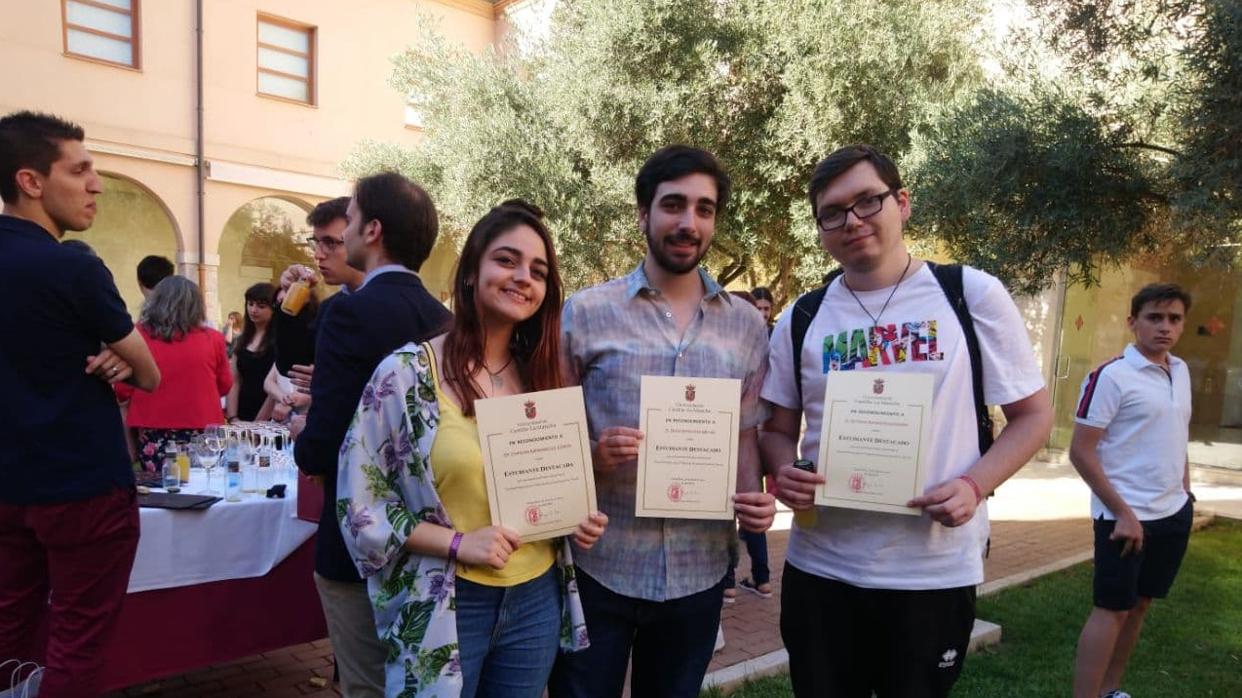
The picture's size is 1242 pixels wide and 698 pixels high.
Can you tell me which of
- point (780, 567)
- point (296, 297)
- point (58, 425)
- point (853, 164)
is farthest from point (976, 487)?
point (780, 567)

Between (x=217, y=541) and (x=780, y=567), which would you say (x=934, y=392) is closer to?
(x=217, y=541)

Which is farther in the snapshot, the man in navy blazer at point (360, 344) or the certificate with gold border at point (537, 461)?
the man in navy blazer at point (360, 344)

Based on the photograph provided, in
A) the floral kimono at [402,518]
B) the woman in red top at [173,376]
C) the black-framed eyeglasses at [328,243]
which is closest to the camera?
the floral kimono at [402,518]

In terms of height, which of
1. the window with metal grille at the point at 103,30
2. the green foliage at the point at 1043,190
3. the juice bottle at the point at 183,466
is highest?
the window with metal grille at the point at 103,30

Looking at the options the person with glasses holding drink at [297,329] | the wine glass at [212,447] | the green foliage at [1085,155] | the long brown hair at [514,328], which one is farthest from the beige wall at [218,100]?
the long brown hair at [514,328]

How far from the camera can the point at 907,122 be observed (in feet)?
34.0

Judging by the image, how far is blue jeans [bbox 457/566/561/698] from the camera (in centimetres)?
194

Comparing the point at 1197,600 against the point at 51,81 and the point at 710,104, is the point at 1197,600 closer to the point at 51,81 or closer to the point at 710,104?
the point at 710,104

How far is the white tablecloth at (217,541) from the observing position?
10.3 ft

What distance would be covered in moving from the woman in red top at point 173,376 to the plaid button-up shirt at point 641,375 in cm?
323

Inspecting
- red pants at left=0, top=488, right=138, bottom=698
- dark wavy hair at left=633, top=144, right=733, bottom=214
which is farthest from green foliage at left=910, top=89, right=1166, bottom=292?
red pants at left=0, top=488, right=138, bottom=698

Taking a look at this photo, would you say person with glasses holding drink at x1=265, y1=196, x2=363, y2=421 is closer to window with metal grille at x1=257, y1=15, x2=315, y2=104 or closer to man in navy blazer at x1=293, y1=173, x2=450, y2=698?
man in navy blazer at x1=293, y1=173, x2=450, y2=698

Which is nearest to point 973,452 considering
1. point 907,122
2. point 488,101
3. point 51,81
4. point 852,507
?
point 852,507

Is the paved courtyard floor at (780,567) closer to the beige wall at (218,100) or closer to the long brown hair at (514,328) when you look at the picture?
the long brown hair at (514,328)
